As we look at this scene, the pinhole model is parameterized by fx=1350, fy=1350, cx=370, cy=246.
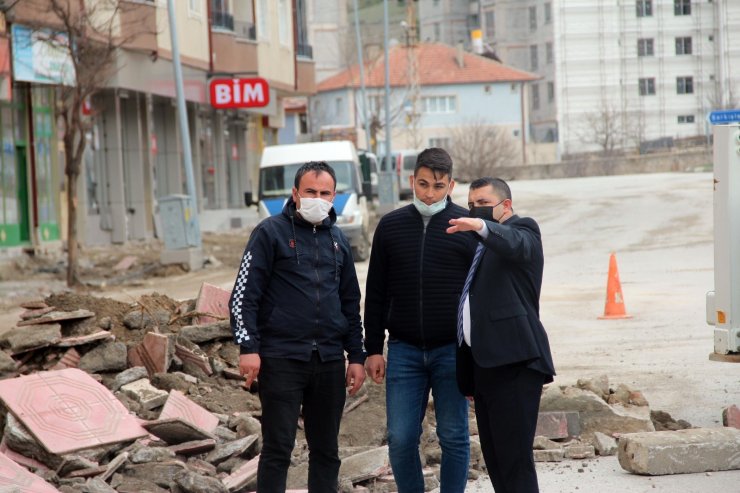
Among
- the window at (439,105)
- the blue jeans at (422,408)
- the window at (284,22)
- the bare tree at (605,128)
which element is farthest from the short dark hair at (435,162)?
the window at (439,105)

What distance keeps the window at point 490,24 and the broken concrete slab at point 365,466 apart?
118602mm

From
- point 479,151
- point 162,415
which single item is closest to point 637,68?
point 479,151

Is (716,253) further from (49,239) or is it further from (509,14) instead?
(509,14)

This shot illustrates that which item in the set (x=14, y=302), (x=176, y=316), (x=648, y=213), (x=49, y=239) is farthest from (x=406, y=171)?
(x=176, y=316)

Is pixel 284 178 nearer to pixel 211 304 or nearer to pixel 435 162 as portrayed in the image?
pixel 211 304

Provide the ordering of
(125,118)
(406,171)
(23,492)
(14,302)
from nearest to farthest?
(23,492) → (14,302) → (125,118) → (406,171)

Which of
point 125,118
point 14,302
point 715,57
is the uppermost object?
point 715,57

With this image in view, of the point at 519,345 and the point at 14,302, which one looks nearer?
the point at 519,345

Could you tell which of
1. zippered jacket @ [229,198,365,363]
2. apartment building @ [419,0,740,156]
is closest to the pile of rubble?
zippered jacket @ [229,198,365,363]

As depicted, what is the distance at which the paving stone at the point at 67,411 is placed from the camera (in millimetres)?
8297

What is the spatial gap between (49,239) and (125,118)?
6.69 meters

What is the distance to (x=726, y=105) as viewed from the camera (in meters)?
93.3

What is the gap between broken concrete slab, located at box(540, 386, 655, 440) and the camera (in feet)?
30.7

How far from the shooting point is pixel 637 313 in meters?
17.1
